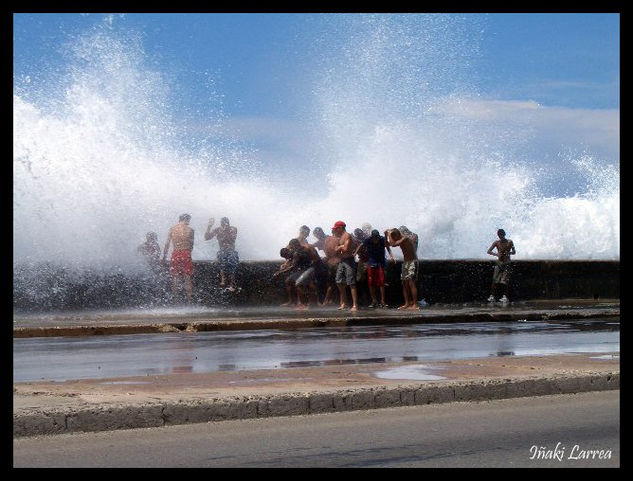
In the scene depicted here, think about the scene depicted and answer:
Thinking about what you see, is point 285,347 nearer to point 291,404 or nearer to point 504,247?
point 291,404

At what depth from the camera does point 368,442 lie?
8.09m

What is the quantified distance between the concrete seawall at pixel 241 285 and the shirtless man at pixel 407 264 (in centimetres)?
151

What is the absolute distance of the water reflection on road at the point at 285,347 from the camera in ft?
40.9

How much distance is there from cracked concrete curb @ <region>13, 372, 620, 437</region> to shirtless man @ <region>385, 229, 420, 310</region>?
13309 millimetres

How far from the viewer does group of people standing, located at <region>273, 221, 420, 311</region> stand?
23.7m

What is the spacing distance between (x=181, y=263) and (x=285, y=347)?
9096 mm

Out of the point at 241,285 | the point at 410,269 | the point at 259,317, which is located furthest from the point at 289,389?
the point at 241,285

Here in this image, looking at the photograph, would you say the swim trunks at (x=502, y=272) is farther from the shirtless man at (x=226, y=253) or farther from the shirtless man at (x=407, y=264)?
the shirtless man at (x=226, y=253)

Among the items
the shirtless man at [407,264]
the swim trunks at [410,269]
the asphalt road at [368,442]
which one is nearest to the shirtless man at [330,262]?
the shirtless man at [407,264]

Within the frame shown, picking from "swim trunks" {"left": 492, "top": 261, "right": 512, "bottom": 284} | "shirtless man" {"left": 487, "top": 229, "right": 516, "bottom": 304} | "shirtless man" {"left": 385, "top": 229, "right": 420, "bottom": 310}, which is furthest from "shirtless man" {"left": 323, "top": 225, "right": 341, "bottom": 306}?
"swim trunks" {"left": 492, "top": 261, "right": 512, "bottom": 284}

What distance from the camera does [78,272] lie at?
82.4ft

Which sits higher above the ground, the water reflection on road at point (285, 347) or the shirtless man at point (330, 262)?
the shirtless man at point (330, 262)

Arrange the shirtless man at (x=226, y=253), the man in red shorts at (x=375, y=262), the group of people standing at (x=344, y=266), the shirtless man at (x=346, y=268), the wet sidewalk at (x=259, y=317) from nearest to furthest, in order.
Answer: the wet sidewalk at (x=259, y=317), the shirtless man at (x=346, y=268), the group of people standing at (x=344, y=266), the man in red shorts at (x=375, y=262), the shirtless man at (x=226, y=253)
